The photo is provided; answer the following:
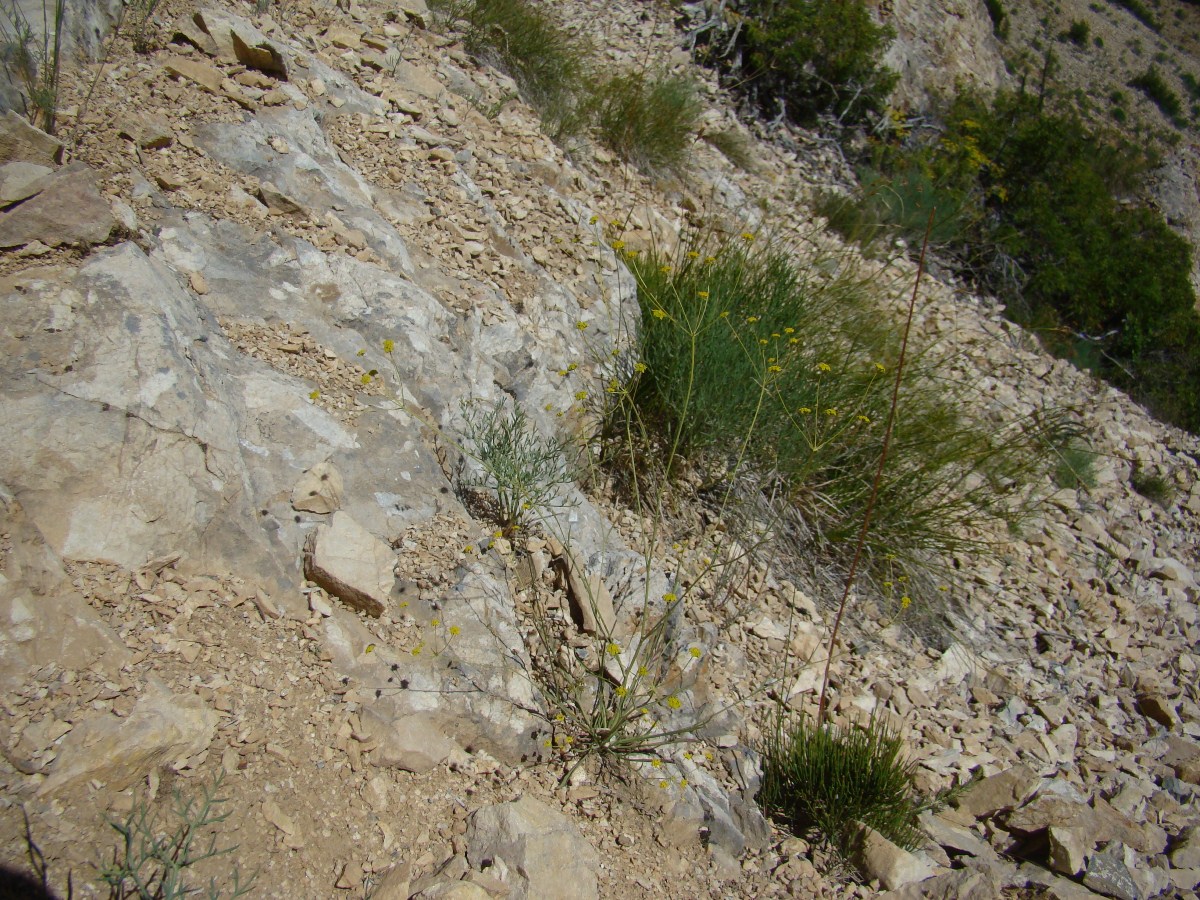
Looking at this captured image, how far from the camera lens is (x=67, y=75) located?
2471mm

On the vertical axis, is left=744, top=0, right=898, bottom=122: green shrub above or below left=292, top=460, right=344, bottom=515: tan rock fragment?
above

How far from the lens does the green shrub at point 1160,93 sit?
838 inches

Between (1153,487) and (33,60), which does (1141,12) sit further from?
(33,60)

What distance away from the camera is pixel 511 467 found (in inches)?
95.0

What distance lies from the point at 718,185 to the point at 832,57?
2.07 metres

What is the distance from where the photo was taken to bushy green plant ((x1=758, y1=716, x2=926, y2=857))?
2.26m

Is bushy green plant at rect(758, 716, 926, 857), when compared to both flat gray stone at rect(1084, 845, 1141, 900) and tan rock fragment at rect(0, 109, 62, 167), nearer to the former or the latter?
flat gray stone at rect(1084, 845, 1141, 900)

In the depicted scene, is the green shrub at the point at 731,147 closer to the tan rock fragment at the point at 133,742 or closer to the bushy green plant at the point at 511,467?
the bushy green plant at the point at 511,467

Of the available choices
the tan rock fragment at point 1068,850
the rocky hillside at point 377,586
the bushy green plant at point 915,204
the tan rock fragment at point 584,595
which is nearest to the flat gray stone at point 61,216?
the rocky hillside at point 377,586

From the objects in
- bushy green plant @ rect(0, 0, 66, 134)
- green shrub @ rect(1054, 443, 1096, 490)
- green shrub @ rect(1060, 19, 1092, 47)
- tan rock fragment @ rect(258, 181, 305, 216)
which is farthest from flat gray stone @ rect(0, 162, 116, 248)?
green shrub @ rect(1060, 19, 1092, 47)

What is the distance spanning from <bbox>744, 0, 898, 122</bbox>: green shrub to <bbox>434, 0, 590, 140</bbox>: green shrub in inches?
79.3

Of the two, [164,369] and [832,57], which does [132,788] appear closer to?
[164,369]

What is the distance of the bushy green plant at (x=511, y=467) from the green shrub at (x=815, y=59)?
15.5 ft

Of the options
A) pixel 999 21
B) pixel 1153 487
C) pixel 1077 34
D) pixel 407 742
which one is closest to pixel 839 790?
pixel 407 742
